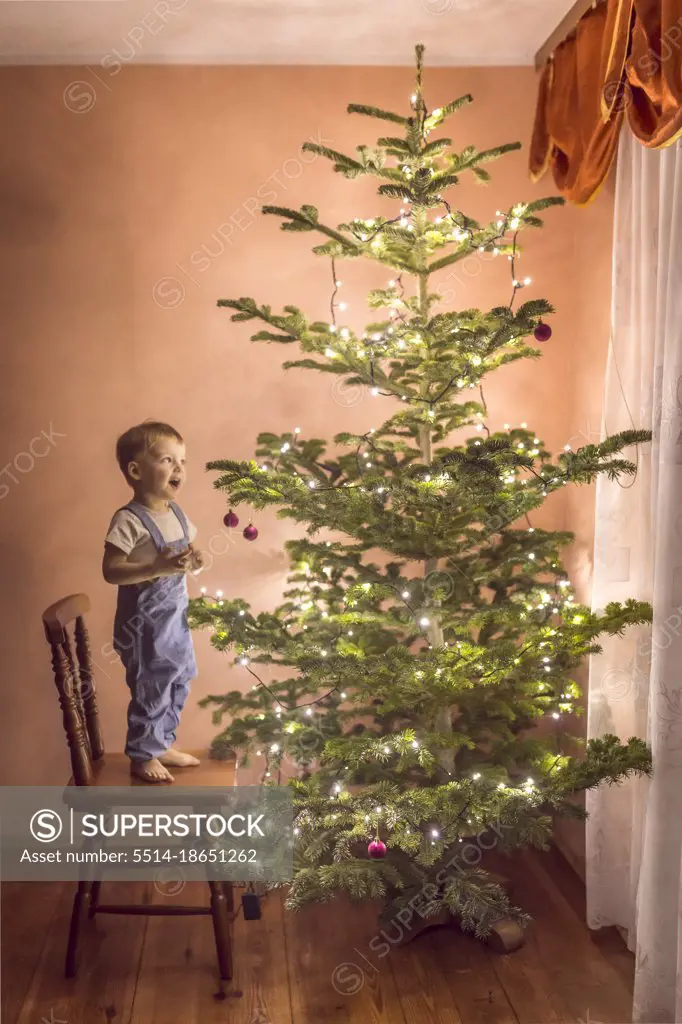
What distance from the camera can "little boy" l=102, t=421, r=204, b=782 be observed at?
2.54 m

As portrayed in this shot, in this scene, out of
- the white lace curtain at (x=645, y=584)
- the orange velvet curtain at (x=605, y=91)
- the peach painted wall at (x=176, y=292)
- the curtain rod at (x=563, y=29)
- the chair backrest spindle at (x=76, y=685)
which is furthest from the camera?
the peach painted wall at (x=176, y=292)

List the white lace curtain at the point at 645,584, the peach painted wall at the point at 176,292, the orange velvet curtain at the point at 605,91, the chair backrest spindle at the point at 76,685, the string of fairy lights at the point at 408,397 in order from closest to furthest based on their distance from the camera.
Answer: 1. the orange velvet curtain at the point at 605,91
2. the white lace curtain at the point at 645,584
3. the string of fairy lights at the point at 408,397
4. the chair backrest spindle at the point at 76,685
5. the peach painted wall at the point at 176,292

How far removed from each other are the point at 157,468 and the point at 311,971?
1.33 metres

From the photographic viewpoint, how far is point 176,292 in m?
3.14

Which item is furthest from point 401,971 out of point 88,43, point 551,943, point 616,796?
point 88,43

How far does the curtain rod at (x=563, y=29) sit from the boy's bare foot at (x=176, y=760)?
7.05 feet

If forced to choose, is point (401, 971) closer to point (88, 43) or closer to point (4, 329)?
point (4, 329)

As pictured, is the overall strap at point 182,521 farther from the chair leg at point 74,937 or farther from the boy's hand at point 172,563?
the chair leg at point 74,937

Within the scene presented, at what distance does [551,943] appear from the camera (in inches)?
105

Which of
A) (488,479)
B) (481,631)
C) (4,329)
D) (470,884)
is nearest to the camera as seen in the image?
(488,479)

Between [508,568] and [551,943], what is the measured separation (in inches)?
39.9

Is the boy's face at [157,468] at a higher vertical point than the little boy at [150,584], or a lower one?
higher

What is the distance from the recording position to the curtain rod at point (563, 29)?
2682 millimetres

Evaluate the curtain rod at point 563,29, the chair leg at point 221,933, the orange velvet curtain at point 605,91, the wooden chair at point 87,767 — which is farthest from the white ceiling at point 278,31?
the chair leg at point 221,933
